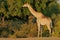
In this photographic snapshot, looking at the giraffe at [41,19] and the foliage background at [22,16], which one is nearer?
the giraffe at [41,19]

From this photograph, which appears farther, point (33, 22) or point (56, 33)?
point (33, 22)

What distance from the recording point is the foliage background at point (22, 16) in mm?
10508

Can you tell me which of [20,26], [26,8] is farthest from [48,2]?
[20,26]

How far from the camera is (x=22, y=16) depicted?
444 inches

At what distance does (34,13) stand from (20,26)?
99 centimetres

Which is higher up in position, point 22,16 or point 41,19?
point 22,16

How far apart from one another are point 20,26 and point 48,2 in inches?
76.2

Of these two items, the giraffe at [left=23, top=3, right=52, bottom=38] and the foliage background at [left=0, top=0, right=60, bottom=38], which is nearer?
the giraffe at [left=23, top=3, right=52, bottom=38]

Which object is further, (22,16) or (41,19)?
(22,16)

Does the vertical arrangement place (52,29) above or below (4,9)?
below

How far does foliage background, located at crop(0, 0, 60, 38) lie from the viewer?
34.5 ft

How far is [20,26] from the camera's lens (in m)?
10.9

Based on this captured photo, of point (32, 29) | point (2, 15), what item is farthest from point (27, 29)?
point (2, 15)

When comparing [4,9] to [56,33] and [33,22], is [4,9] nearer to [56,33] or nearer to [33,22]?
[33,22]
